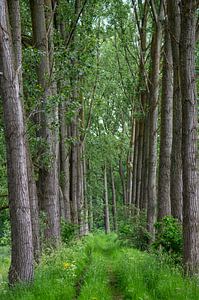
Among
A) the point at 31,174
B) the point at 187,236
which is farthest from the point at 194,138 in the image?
the point at 31,174

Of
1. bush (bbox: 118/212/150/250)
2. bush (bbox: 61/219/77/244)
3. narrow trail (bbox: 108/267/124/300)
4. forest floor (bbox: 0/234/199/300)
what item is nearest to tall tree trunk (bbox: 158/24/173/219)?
bush (bbox: 118/212/150/250)

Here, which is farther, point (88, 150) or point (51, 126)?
point (88, 150)

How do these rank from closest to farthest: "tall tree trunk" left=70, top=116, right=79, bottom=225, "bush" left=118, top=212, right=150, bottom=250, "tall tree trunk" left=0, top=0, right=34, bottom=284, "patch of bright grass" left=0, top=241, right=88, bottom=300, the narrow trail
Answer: "patch of bright grass" left=0, top=241, right=88, bottom=300
the narrow trail
"tall tree trunk" left=0, top=0, right=34, bottom=284
"bush" left=118, top=212, right=150, bottom=250
"tall tree trunk" left=70, top=116, right=79, bottom=225

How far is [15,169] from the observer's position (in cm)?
858

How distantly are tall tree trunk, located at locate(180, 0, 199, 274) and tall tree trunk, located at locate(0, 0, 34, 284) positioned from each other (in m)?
3.03

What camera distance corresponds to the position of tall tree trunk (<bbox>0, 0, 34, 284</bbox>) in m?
8.53

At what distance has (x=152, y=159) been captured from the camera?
16.6m

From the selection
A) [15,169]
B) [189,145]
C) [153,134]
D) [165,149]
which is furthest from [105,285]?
[153,134]

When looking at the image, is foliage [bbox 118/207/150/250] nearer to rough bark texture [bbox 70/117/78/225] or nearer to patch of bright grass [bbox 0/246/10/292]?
rough bark texture [bbox 70/117/78/225]

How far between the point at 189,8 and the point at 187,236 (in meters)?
4.40

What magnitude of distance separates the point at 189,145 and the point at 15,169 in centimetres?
336

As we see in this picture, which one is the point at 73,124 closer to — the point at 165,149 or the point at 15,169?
the point at 165,149

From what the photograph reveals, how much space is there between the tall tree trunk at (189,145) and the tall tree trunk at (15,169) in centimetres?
303

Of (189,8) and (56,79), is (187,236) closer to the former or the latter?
(189,8)
